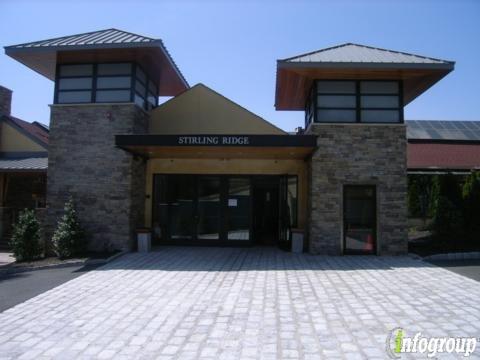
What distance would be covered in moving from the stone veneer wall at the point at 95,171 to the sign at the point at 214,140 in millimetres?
2356

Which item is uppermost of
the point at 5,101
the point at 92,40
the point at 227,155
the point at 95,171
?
the point at 92,40

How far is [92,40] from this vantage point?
1106cm

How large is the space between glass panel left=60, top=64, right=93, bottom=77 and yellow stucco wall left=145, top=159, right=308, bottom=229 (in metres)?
3.57

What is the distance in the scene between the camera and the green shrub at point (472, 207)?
11.2 meters

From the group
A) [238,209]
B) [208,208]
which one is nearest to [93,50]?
[208,208]

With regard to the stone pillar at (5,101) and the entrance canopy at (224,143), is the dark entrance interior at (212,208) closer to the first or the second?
the entrance canopy at (224,143)

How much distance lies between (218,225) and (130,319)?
280 inches

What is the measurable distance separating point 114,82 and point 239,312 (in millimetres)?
8782

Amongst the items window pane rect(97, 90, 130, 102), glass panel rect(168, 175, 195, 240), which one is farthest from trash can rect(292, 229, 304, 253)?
window pane rect(97, 90, 130, 102)

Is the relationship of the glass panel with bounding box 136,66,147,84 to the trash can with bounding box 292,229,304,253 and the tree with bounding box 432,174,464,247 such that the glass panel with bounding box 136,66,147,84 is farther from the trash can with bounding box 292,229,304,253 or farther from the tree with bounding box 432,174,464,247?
the tree with bounding box 432,174,464,247

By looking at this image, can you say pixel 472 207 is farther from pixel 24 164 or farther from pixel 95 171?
pixel 24 164

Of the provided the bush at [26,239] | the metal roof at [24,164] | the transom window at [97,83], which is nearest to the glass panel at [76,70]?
the transom window at [97,83]

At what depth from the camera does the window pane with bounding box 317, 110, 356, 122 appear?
10.9 metres

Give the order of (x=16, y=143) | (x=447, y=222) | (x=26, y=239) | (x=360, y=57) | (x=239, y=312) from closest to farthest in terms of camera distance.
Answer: (x=239, y=312), (x=26, y=239), (x=447, y=222), (x=360, y=57), (x=16, y=143)
